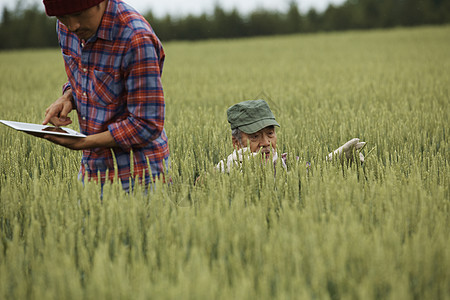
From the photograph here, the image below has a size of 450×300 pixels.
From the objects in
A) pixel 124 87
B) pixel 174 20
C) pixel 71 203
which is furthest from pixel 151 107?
pixel 174 20

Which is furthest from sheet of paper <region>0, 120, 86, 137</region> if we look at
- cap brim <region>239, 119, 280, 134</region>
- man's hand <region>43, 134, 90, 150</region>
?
cap brim <region>239, 119, 280, 134</region>

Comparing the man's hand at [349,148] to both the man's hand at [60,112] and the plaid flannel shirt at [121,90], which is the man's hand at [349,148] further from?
the man's hand at [60,112]

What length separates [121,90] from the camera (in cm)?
192

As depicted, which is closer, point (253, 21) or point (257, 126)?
point (257, 126)

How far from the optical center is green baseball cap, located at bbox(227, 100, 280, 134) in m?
2.69

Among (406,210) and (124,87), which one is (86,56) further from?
(406,210)

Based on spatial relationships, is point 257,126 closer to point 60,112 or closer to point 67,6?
point 60,112

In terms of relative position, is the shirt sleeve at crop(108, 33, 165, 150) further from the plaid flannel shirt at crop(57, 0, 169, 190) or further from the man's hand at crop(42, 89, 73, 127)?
the man's hand at crop(42, 89, 73, 127)

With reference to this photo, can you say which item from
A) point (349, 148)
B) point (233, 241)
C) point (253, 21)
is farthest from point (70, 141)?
point (253, 21)

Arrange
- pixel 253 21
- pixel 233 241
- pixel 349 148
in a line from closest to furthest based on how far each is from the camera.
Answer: pixel 233 241 → pixel 349 148 → pixel 253 21

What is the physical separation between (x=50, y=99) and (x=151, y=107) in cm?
517

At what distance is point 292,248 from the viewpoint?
1.42 metres

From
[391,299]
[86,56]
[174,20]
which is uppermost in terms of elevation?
[174,20]

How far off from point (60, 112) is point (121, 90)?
1.14 feet
